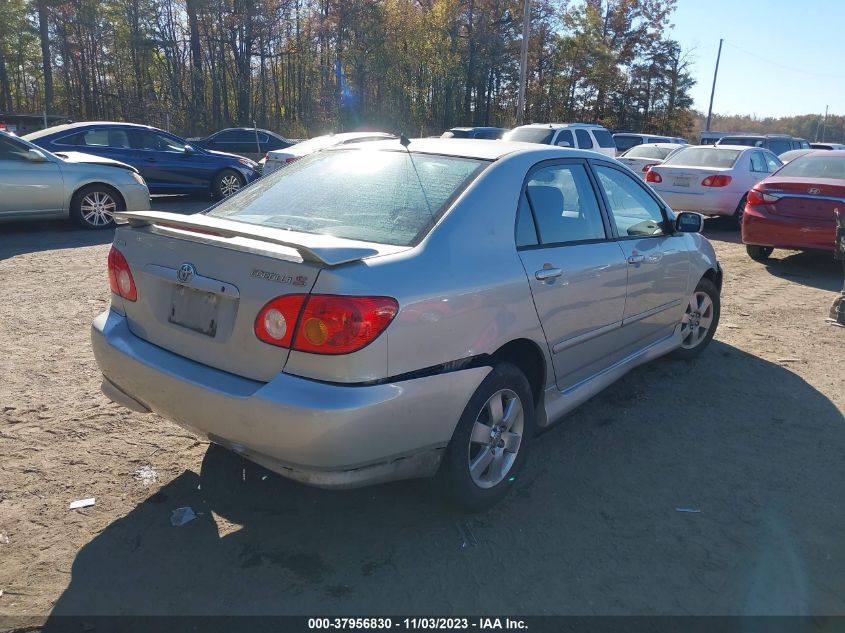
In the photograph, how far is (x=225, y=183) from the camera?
14.4m

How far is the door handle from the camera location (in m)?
3.38

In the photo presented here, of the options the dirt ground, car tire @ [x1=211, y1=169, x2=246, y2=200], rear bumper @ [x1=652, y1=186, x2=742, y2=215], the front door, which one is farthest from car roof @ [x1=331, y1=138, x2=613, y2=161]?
car tire @ [x1=211, y1=169, x2=246, y2=200]

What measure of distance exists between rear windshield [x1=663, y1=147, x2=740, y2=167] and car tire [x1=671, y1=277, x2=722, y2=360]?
320 inches

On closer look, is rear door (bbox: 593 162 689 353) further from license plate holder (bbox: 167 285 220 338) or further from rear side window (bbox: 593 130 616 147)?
rear side window (bbox: 593 130 616 147)

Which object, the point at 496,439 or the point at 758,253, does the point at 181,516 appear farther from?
the point at 758,253

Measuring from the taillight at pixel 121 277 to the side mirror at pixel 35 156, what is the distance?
24.4 feet

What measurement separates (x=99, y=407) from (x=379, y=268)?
8.22 ft

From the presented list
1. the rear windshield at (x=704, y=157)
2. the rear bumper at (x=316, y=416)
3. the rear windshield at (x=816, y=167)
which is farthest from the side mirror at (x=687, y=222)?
the rear windshield at (x=704, y=157)

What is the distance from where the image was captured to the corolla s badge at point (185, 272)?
293cm

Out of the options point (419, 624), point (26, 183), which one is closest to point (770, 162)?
point (26, 183)

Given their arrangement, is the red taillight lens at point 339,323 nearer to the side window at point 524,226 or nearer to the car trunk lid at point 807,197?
the side window at point 524,226

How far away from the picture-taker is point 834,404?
475 centimetres

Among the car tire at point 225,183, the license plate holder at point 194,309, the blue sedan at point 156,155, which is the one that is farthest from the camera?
the car tire at point 225,183

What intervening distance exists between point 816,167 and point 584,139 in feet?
26.4
